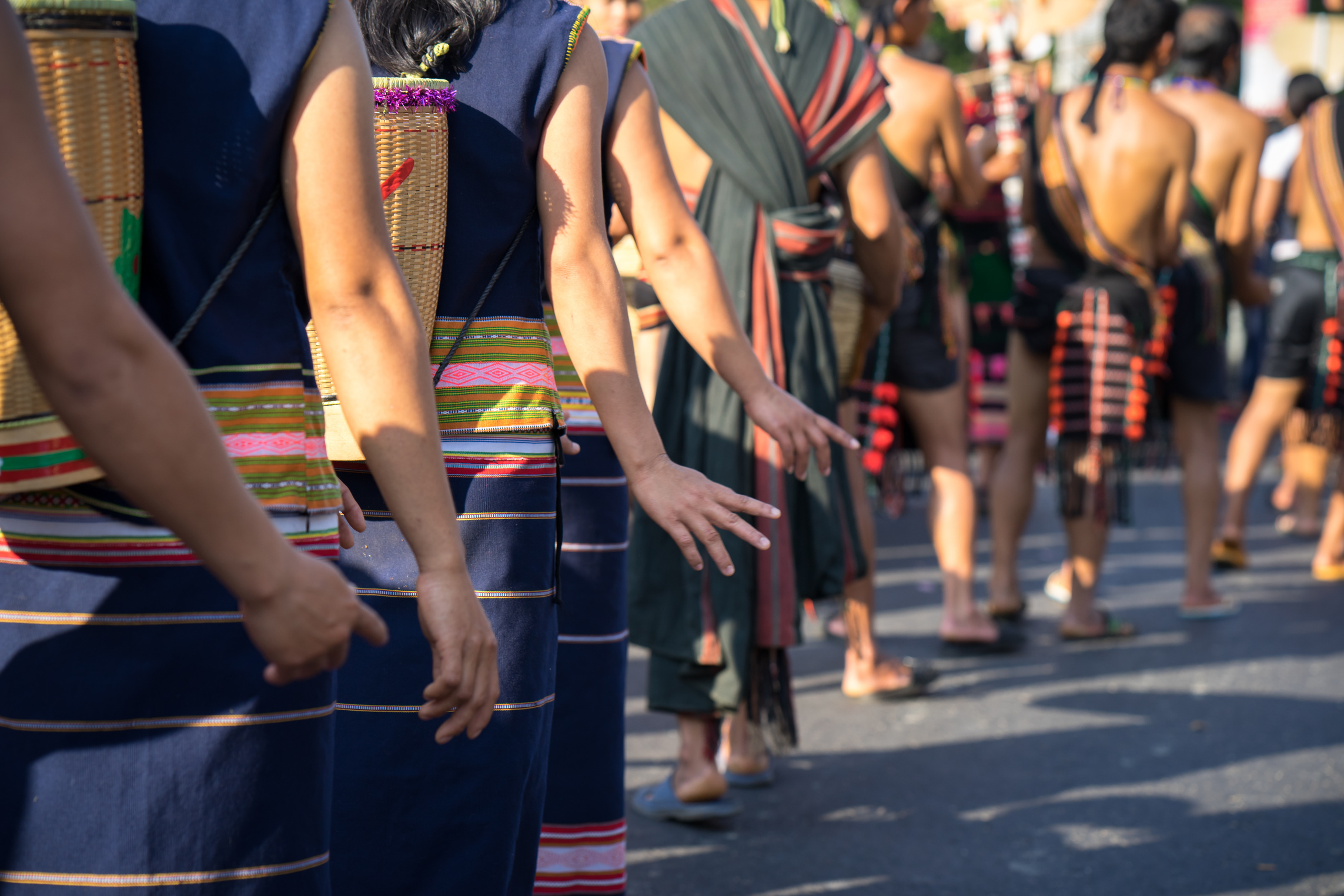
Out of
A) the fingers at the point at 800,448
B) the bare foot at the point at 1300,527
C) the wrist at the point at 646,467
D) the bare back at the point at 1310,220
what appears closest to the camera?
the wrist at the point at 646,467

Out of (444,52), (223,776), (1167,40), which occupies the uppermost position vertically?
(1167,40)

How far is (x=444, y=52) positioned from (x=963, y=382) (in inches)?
134

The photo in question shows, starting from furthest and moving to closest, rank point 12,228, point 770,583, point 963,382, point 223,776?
1. point 963,382
2. point 770,583
3. point 223,776
4. point 12,228

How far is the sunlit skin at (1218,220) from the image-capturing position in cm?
545

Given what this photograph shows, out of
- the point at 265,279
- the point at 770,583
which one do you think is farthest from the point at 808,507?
the point at 265,279

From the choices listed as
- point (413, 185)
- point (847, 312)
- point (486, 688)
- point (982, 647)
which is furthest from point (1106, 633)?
point (486, 688)

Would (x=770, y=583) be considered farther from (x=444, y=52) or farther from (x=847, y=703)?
(x=444, y=52)

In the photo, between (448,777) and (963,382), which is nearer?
(448,777)

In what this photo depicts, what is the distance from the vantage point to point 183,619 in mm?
1220

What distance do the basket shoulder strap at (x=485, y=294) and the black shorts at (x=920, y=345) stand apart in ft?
9.40

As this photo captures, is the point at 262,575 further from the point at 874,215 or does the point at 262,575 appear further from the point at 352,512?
the point at 874,215

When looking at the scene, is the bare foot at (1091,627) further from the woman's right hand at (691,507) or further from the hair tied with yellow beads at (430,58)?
the hair tied with yellow beads at (430,58)

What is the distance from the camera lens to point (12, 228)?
0.98 metres

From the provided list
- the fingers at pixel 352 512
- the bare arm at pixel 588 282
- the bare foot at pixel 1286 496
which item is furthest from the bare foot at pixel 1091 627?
the fingers at pixel 352 512
